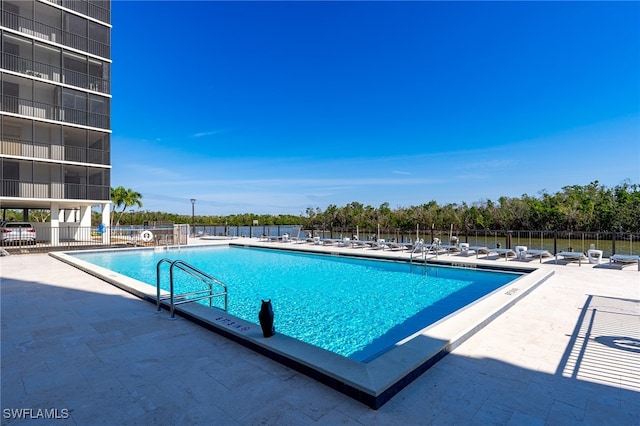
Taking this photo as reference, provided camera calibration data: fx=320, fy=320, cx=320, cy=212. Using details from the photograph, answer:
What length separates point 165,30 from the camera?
16.4 meters

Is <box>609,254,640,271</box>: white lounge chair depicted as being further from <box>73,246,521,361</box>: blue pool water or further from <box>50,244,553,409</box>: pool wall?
<box>50,244,553,409</box>: pool wall

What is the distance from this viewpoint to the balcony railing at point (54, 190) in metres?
14.9

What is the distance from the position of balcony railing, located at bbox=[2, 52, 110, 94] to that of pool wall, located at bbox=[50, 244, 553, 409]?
17.6 m

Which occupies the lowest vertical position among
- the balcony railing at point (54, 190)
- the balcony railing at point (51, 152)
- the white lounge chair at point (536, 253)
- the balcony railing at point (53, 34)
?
the white lounge chair at point (536, 253)

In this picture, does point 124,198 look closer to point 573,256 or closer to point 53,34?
point 53,34

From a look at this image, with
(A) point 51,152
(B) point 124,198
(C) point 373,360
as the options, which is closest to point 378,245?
(C) point 373,360

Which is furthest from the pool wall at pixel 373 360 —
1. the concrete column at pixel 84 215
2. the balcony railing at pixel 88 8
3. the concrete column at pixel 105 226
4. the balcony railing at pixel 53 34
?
the balcony railing at pixel 88 8

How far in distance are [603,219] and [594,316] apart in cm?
1760

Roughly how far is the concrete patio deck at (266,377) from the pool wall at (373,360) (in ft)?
0.26

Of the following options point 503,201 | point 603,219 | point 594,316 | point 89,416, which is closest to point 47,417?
point 89,416

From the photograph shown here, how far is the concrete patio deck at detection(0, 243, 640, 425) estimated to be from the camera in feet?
8.13

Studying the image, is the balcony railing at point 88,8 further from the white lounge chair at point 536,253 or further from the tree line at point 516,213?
the white lounge chair at point 536,253

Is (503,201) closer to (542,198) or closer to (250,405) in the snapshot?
(542,198)

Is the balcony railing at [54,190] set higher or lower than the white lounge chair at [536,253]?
higher
